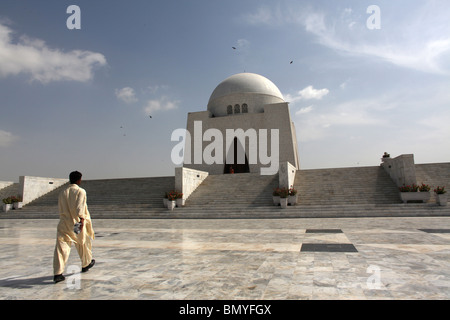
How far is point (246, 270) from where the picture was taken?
14.7 feet

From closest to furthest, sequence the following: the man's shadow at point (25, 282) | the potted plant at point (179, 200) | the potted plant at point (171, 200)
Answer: the man's shadow at point (25, 282) → the potted plant at point (171, 200) → the potted plant at point (179, 200)

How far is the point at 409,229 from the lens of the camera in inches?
337

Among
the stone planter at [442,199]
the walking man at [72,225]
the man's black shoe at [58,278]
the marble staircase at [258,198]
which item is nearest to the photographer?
the man's black shoe at [58,278]

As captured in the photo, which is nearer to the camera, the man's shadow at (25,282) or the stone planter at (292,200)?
the man's shadow at (25,282)

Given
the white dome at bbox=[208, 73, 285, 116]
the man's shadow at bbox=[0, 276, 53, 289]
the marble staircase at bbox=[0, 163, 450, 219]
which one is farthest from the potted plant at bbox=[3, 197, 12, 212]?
the white dome at bbox=[208, 73, 285, 116]

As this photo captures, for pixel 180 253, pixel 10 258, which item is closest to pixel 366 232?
pixel 180 253

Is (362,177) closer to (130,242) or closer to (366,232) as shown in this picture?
(366,232)

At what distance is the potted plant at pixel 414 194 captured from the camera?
13953mm

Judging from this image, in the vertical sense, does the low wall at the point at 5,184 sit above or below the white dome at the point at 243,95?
below

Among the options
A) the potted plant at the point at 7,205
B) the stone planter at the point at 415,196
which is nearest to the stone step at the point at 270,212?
the stone planter at the point at 415,196

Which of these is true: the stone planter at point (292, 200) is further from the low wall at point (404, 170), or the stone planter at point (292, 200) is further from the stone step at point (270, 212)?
the low wall at point (404, 170)

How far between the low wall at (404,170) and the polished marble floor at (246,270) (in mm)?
8961

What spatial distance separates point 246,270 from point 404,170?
14.7 meters

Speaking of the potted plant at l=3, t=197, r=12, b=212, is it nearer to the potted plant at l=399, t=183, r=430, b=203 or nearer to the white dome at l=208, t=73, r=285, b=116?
the white dome at l=208, t=73, r=285, b=116
